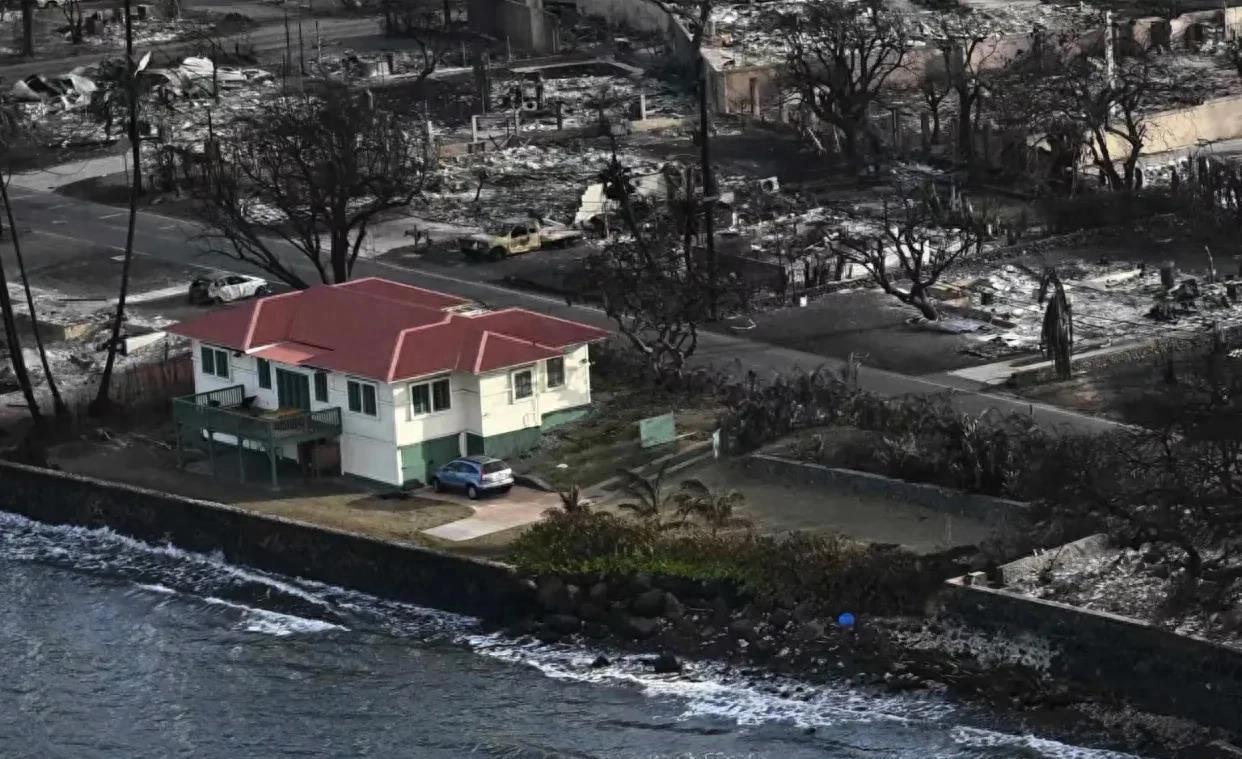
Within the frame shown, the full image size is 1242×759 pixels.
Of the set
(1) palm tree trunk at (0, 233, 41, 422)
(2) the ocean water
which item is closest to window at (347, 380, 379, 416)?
(2) the ocean water

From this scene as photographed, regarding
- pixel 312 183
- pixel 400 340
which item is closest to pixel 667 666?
pixel 400 340

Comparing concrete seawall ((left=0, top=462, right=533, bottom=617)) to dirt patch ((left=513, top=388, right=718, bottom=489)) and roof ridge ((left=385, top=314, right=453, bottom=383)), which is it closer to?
roof ridge ((left=385, top=314, right=453, bottom=383))

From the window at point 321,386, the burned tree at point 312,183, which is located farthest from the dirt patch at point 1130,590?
the burned tree at point 312,183

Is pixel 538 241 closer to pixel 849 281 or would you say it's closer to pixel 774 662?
pixel 849 281

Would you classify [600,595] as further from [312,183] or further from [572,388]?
[312,183]

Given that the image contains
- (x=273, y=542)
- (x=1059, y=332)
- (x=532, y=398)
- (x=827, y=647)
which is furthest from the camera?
(x=1059, y=332)

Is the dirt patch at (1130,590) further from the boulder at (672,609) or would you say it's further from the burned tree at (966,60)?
the burned tree at (966,60)

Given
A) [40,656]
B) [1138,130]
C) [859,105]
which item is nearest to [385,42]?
[859,105]
